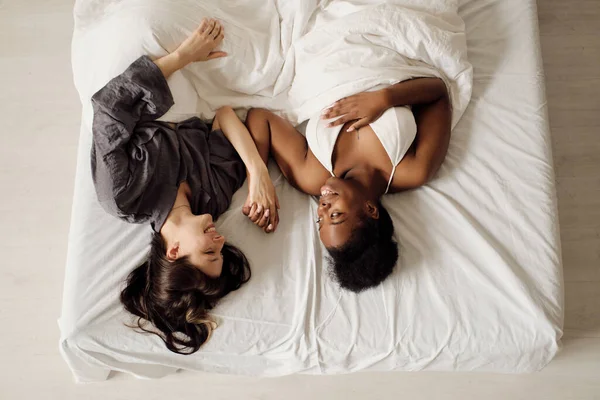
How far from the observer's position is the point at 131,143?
49.4 inches

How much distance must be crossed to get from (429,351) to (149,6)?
997 millimetres

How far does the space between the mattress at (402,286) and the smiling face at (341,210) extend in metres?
0.10

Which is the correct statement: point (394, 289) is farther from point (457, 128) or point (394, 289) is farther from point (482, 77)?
point (482, 77)

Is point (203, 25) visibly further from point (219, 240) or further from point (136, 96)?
point (219, 240)

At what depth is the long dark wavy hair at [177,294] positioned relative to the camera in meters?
1.20

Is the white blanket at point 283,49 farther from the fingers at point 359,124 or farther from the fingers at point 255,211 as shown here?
the fingers at point 255,211

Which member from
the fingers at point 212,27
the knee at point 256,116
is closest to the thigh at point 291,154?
the knee at point 256,116

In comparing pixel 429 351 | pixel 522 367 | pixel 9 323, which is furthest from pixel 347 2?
pixel 9 323

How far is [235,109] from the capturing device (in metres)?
1.44

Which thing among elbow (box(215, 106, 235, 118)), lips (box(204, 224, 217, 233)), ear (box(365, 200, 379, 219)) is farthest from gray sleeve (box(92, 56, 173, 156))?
ear (box(365, 200, 379, 219))

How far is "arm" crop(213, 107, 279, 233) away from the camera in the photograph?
1310 mm

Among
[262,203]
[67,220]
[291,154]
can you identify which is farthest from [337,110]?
[67,220]

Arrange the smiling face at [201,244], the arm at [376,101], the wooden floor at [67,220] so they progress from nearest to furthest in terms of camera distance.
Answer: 1. the smiling face at [201,244]
2. the arm at [376,101]
3. the wooden floor at [67,220]

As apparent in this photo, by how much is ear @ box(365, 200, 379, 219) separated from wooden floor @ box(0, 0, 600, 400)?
48cm
